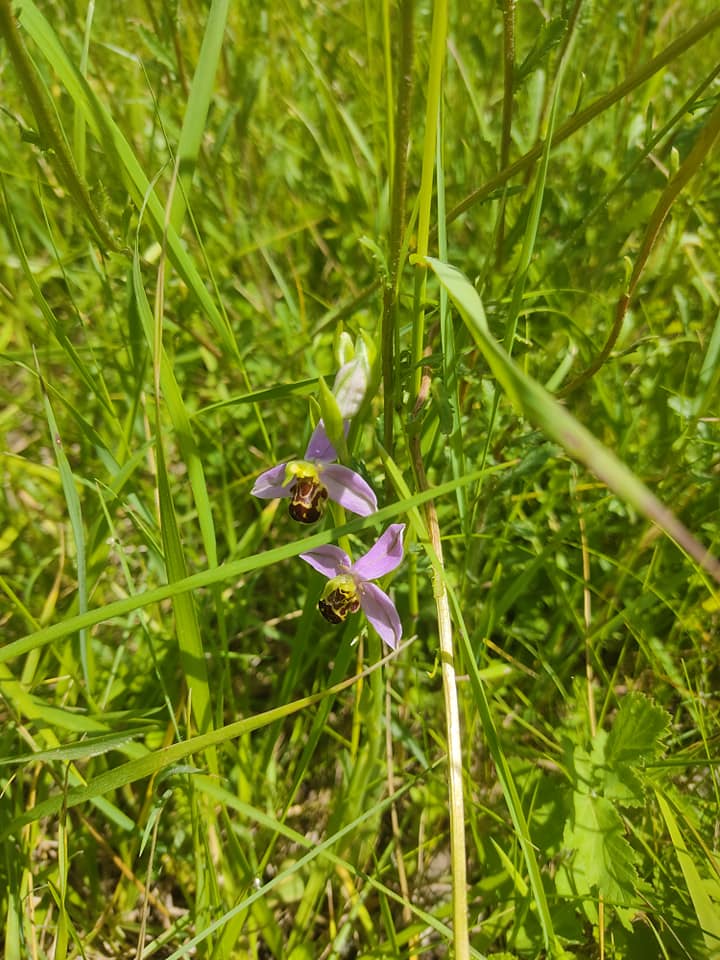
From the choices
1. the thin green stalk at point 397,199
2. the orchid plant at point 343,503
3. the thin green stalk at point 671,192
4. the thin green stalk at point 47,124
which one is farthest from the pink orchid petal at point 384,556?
the thin green stalk at point 47,124

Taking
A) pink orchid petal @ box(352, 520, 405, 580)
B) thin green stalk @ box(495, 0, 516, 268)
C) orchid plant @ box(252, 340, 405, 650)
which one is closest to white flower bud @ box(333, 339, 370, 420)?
orchid plant @ box(252, 340, 405, 650)

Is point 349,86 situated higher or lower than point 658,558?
higher

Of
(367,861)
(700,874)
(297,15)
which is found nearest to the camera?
(700,874)

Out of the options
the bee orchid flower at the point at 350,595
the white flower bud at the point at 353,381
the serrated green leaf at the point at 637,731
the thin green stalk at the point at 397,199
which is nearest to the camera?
the thin green stalk at the point at 397,199

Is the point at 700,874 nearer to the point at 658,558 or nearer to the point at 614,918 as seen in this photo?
the point at 614,918

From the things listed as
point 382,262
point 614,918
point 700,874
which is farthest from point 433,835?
point 382,262

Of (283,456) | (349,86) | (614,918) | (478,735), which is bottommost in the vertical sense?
(614,918)

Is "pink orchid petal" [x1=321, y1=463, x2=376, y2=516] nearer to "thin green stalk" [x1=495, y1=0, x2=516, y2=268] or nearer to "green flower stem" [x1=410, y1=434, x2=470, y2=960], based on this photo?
"green flower stem" [x1=410, y1=434, x2=470, y2=960]

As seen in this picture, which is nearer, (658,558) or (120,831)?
(120,831)

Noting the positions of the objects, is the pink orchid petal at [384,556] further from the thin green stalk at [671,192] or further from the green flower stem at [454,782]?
the thin green stalk at [671,192]
